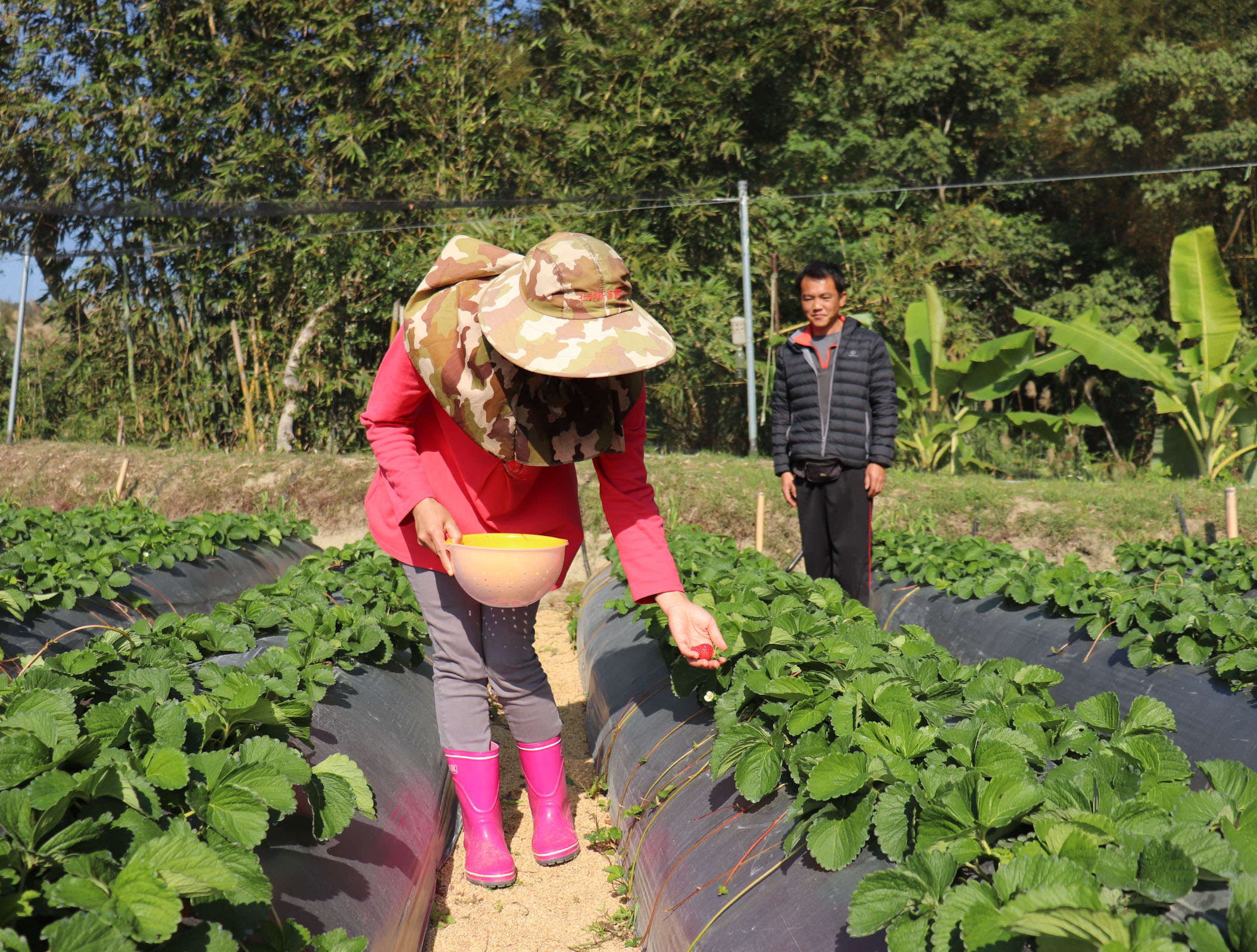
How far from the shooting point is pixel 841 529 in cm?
400

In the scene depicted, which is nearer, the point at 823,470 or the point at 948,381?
the point at 823,470

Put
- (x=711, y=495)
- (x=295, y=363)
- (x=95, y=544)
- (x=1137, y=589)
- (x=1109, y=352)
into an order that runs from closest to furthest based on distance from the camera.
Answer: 1. (x=1137, y=589)
2. (x=95, y=544)
3. (x=711, y=495)
4. (x=1109, y=352)
5. (x=295, y=363)

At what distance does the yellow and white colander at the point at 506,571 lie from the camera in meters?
1.88

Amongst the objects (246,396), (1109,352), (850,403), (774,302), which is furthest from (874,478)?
(246,396)

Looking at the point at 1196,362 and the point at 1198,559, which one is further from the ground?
the point at 1196,362

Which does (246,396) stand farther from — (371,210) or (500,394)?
(500,394)

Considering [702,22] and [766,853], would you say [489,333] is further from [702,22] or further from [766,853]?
[702,22]

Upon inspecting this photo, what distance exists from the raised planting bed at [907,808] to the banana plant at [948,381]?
243 inches

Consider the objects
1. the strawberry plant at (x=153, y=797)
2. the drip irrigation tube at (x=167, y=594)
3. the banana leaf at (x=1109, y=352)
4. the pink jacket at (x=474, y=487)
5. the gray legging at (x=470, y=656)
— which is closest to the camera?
the strawberry plant at (x=153, y=797)


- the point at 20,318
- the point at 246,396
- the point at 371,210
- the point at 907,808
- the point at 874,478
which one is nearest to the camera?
the point at 907,808

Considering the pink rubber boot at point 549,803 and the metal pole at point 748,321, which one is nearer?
the pink rubber boot at point 549,803

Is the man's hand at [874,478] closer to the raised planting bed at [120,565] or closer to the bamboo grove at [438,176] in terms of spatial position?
the raised planting bed at [120,565]

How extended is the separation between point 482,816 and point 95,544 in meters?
2.88

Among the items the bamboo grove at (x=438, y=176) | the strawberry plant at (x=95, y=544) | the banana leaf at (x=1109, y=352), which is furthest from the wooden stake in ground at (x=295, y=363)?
the banana leaf at (x=1109, y=352)
